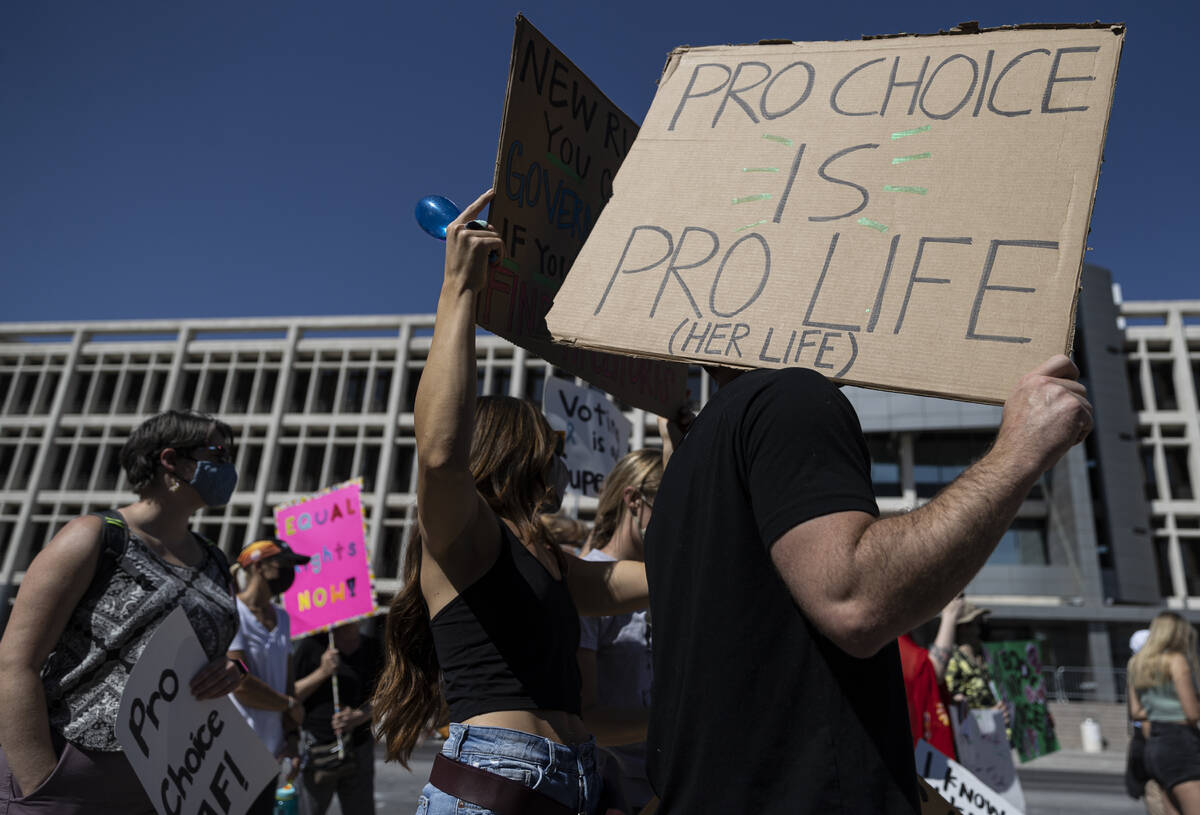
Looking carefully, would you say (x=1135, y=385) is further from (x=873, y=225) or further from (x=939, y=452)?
(x=873, y=225)

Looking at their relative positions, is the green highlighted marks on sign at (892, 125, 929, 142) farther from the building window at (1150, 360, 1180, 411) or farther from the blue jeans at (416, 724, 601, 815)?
the building window at (1150, 360, 1180, 411)

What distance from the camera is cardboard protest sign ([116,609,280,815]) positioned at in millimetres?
2473

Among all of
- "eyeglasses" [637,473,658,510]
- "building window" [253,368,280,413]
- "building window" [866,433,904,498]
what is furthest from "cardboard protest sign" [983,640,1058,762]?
"building window" [253,368,280,413]

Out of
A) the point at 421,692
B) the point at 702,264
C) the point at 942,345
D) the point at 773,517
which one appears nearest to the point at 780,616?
Result: the point at 773,517

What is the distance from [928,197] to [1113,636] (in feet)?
149

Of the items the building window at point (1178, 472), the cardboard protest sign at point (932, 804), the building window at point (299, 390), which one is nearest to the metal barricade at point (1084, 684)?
the building window at point (1178, 472)

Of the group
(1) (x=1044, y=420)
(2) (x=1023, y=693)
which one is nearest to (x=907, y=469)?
(2) (x=1023, y=693)

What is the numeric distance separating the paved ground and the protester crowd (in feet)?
20.0

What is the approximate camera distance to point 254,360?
51.0m

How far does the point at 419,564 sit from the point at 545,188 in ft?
3.25

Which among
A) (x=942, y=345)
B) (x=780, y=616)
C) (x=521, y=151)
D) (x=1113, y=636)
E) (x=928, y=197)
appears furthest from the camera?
(x=1113, y=636)

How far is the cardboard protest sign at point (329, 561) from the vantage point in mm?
6203

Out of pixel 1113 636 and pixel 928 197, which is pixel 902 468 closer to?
pixel 1113 636

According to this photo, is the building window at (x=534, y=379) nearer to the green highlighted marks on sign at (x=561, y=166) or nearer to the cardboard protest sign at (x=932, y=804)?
the green highlighted marks on sign at (x=561, y=166)
